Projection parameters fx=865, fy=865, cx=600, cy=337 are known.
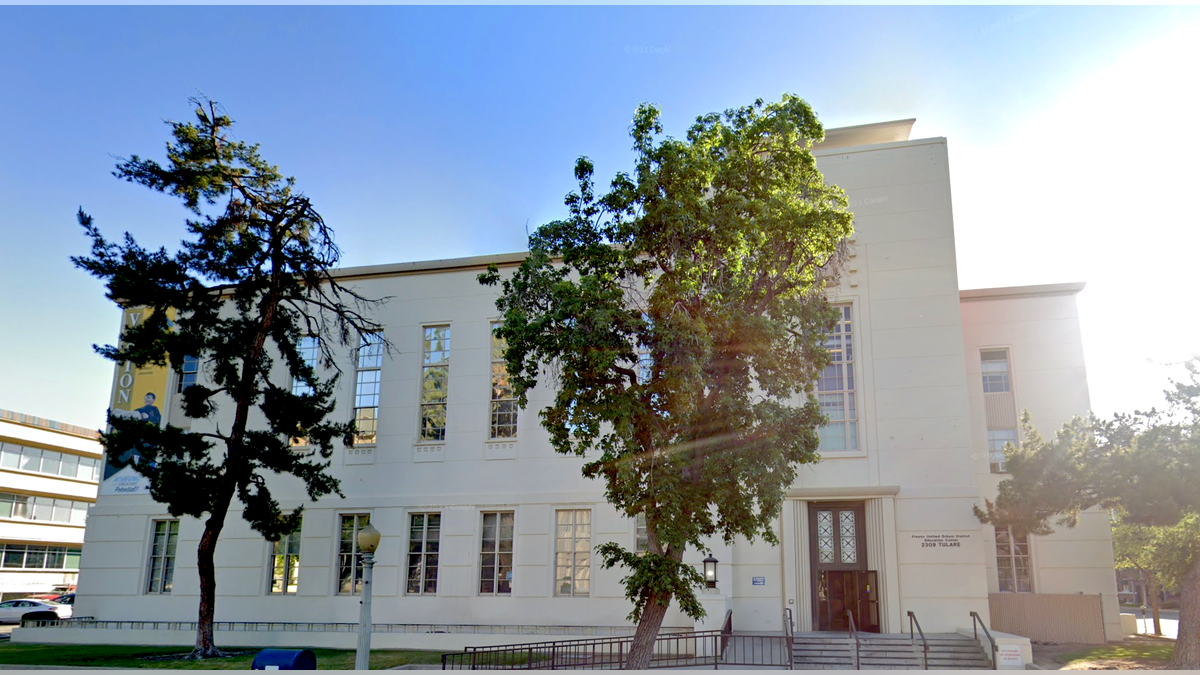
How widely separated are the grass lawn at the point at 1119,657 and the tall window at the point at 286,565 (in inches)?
742

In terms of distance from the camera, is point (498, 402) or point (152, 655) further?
point (498, 402)

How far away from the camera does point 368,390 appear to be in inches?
975

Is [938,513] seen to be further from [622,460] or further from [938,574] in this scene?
[622,460]

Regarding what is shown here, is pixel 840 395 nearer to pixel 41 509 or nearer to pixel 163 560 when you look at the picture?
pixel 163 560

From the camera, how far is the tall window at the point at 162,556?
24.5 metres

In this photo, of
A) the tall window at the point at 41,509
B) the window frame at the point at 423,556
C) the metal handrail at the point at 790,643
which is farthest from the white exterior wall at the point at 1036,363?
the tall window at the point at 41,509

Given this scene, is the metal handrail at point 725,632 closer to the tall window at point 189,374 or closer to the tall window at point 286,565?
the tall window at point 286,565

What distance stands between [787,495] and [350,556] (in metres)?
11.7

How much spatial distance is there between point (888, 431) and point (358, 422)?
46.8ft

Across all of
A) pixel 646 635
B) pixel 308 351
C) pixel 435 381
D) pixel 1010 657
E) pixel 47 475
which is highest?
pixel 308 351

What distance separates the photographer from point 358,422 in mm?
24484

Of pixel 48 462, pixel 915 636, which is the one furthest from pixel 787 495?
pixel 48 462

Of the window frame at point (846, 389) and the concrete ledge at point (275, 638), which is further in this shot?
the window frame at point (846, 389)

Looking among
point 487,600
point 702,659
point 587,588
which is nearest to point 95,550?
point 487,600
